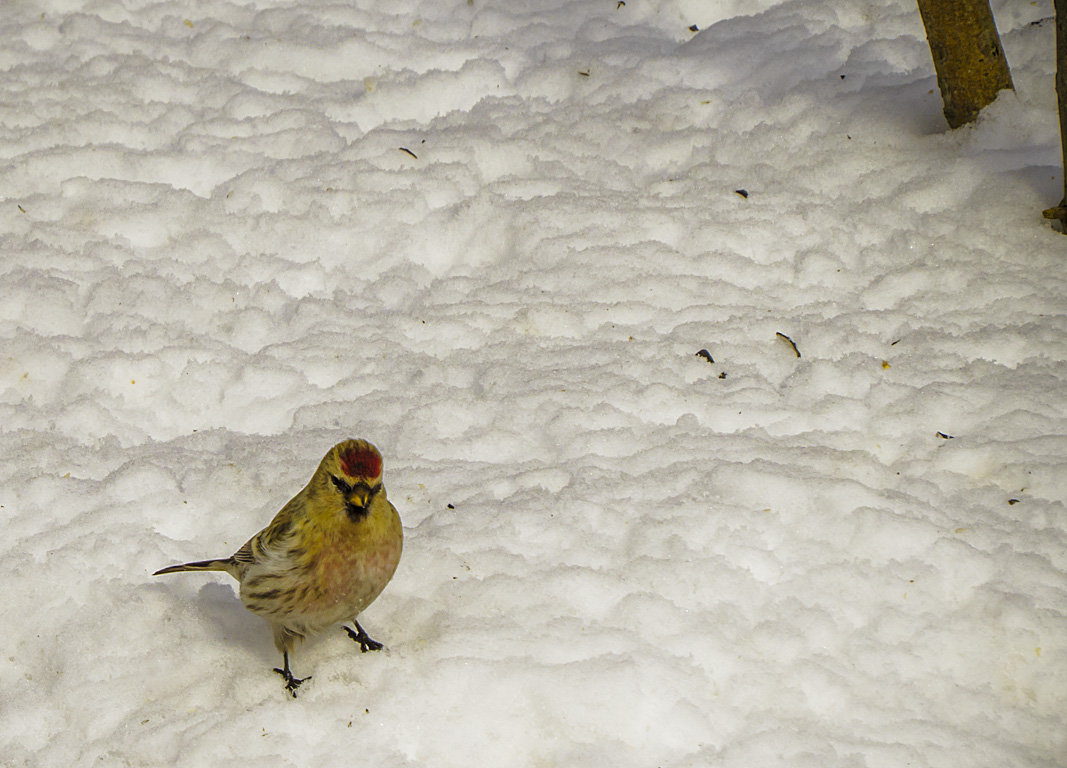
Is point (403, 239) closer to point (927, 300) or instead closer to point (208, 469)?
point (208, 469)

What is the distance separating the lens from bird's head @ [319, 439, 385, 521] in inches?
109

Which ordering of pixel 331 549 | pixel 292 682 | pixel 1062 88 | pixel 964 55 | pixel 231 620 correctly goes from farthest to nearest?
pixel 964 55
pixel 1062 88
pixel 231 620
pixel 292 682
pixel 331 549

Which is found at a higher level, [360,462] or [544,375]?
[360,462]

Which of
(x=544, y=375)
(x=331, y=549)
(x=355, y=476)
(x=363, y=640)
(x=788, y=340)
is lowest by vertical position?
(x=788, y=340)

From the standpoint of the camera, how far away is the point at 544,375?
4.25 metres

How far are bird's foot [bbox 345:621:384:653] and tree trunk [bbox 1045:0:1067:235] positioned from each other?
368 cm

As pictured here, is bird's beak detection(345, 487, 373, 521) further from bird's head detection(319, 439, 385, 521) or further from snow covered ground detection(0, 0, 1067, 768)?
snow covered ground detection(0, 0, 1067, 768)

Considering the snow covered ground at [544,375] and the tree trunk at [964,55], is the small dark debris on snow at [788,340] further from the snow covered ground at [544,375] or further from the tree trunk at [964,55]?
the tree trunk at [964,55]

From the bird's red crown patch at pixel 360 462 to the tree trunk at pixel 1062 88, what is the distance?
3.48m

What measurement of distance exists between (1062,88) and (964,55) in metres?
0.69

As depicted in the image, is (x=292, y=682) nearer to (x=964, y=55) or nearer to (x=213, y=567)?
(x=213, y=567)

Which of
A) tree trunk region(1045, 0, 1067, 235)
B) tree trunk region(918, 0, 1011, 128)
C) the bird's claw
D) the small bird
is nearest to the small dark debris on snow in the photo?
tree trunk region(1045, 0, 1067, 235)

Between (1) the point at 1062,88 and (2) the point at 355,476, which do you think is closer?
(2) the point at 355,476

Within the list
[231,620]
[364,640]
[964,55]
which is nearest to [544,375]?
[364,640]
